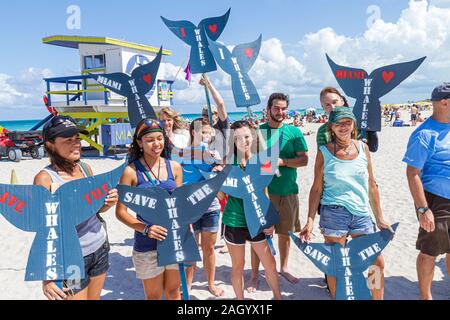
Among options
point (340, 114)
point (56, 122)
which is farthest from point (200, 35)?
point (56, 122)

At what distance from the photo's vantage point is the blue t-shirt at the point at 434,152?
279 centimetres

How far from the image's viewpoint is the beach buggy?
14.5 meters

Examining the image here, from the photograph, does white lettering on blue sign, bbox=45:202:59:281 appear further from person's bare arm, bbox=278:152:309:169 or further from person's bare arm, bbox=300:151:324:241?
person's bare arm, bbox=278:152:309:169

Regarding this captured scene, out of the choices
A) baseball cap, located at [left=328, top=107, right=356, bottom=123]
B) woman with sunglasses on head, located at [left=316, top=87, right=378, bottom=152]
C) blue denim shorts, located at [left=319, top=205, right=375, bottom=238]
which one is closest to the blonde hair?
woman with sunglasses on head, located at [left=316, top=87, right=378, bottom=152]

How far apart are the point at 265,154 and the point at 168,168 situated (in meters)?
0.92

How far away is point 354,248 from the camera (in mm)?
2568

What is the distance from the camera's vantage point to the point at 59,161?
7.35ft

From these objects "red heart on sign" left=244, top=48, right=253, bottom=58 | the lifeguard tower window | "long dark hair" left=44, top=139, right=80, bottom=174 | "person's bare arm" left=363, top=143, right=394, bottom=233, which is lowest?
"person's bare arm" left=363, top=143, right=394, bottom=233

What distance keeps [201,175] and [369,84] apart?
6.07ft

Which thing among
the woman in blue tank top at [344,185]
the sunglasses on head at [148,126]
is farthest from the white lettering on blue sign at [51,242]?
the woman in blue tank top at [344,185]

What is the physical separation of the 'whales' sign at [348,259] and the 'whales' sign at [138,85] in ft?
7.16

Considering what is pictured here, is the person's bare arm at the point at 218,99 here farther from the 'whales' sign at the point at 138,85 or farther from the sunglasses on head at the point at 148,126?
the sunglasses on head at the point at 148,126

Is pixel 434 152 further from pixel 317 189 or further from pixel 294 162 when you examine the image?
pixel 294 162

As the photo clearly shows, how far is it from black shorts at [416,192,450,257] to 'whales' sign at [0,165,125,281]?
8.49ft
